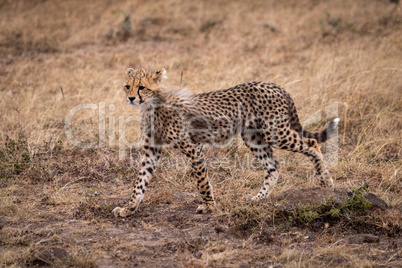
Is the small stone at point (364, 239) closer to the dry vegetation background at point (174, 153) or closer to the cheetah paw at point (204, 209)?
the dry vegetation background at point (174, 153)

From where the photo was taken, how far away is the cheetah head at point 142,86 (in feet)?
13.7

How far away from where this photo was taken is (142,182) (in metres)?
4.29

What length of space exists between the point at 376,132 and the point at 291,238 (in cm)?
276

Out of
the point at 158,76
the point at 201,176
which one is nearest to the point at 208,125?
the point at 201,176

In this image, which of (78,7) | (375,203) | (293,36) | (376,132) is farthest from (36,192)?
(78,7)

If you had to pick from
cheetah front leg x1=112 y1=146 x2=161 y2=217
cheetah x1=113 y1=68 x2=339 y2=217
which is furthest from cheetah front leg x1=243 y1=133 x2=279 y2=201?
cheetah front leg x1=112 y1=146 x2=161 y2=217

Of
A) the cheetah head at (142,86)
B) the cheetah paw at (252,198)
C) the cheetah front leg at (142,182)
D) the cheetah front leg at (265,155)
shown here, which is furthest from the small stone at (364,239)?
the cheetah head at (142,86)

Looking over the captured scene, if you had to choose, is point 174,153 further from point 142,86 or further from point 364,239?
point 364,239

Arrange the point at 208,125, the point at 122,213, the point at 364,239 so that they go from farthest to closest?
the point at 208,125 < the point at 122,213 < the point at 364,239

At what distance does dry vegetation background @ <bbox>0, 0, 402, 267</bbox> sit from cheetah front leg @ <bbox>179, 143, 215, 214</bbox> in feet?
0.33

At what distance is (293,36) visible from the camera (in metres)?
9.62

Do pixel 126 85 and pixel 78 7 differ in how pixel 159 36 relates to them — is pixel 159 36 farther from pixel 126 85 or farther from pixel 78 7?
pixel 126 85

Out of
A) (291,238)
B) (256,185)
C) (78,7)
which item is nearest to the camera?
(291,238)

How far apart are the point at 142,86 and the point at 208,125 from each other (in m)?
0.73
